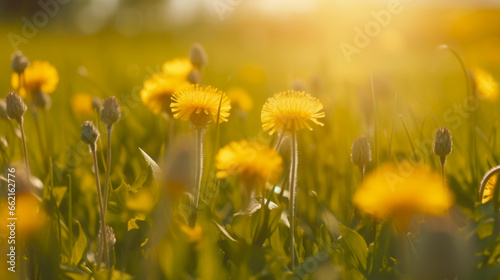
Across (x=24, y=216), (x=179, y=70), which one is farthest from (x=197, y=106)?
(x=179, y=70)

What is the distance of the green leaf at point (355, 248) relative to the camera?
0.90 metres

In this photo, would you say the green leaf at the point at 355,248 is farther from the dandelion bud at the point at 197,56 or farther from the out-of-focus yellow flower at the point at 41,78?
the out-of-focus yellow flower at the point at 41,78

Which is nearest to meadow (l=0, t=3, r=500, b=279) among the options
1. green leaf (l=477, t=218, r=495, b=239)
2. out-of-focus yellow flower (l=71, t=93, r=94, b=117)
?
green leaf (l=477, t=218, r=495, b=239)

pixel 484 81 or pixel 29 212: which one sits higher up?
pixel 484 81

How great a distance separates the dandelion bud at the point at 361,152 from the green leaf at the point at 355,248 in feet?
0.58

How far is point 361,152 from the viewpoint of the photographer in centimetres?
101

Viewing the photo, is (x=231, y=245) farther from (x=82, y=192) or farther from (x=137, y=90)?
(x=137, y=90)

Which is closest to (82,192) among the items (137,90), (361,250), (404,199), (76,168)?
(76,168)

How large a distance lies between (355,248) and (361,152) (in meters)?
0.20

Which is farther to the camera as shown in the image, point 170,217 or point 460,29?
point 460,29

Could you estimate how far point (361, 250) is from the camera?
3.00ft

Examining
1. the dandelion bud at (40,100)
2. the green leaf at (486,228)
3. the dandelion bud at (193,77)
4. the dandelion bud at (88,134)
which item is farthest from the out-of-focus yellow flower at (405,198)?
the dandelion bud at (40,100)

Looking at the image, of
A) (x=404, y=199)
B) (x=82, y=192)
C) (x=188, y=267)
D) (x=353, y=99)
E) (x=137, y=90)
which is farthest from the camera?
(x=353, y=99)

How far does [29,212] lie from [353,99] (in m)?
2.92
